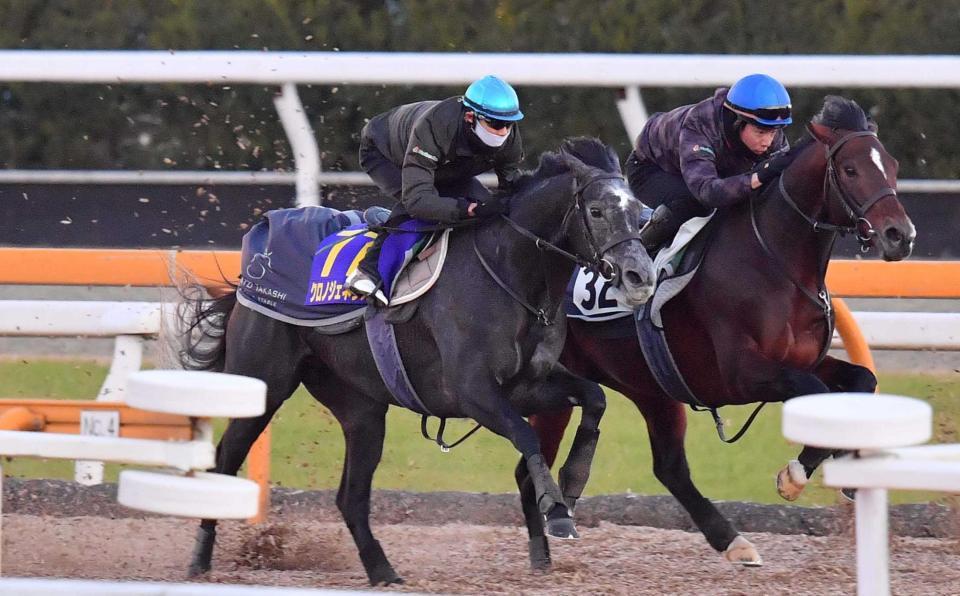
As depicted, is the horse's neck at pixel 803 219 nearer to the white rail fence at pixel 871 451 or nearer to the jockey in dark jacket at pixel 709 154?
the jockey in dark jacket at pixel 709 154

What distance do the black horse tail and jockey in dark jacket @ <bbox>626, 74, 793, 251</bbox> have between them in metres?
1.44

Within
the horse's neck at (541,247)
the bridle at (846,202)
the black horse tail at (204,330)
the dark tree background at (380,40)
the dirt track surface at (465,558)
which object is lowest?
the dirt track surface at (465,558)

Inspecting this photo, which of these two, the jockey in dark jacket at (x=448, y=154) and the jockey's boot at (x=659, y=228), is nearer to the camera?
the jockey in dark jacket at (x=448, y=154)

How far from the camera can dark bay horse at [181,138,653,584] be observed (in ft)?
14.5

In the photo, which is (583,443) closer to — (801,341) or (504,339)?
(504,339)

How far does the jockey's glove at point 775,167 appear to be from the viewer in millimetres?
4863

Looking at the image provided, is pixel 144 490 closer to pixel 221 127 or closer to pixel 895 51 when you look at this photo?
pixel 221 127

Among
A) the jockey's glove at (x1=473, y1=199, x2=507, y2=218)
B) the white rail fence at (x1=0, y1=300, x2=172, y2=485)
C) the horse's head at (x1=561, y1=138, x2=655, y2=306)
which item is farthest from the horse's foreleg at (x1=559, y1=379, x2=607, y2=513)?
the white rail fence at (x1=0, y1=300, x2=172, y2=485)

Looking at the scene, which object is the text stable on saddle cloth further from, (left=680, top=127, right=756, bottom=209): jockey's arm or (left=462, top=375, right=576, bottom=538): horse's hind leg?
(left=680, top=127, right=756, bottom=209): jockey's arm

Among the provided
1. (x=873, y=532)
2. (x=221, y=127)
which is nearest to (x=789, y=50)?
(x=221, y=127)

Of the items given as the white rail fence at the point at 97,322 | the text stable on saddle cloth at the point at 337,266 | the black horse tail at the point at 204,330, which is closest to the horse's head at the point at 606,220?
the text stable on saddle cloth at the point at 337,266

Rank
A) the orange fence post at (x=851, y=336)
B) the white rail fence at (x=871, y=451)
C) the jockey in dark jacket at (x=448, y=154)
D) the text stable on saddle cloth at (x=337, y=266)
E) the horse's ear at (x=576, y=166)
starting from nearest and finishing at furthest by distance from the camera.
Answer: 1. the white rail fence at (x=871, y=451)
2. the horse's ear at (x=576, y=166)
3. the jockey in dark jacket at (x=448, y=154)
4. the text stable on saddle cloth at (x=337, y=266)
5. the orange fence post at (x=851, y=336)

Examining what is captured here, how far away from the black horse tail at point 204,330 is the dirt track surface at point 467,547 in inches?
24.1

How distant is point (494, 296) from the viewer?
4.66 m
